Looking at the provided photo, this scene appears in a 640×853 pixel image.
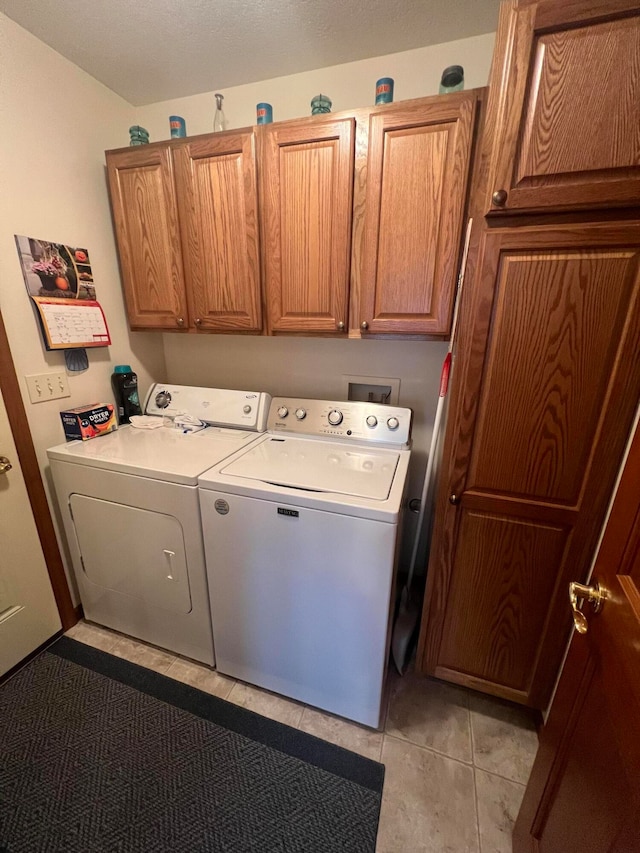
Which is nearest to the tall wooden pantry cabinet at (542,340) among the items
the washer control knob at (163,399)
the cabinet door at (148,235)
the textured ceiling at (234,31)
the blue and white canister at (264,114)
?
the textured ceiling at (234,31)

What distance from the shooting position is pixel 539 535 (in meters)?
1.13

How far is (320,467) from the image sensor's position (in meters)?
1.33

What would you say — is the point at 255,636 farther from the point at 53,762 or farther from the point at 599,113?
the point at 599,113

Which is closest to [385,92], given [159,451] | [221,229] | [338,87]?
[338,87]

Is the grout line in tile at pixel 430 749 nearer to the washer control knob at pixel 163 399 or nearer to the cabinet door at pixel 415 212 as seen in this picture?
the cabinet door at pixel 415 212

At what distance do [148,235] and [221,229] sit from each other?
0.41m

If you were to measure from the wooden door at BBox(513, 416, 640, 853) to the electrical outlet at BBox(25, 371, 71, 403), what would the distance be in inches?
79.8

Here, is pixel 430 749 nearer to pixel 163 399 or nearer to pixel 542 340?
pixel 542 340

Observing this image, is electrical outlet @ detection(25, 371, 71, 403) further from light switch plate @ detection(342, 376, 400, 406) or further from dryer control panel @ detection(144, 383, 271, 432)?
light switch plate @ detection(342, 376, 400, 406)

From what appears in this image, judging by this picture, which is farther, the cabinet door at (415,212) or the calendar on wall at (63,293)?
the calendar on wall at (63,293)

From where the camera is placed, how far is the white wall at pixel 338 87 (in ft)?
4.49

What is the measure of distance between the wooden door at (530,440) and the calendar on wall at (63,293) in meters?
1.66

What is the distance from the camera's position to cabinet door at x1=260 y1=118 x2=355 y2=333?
1285mm

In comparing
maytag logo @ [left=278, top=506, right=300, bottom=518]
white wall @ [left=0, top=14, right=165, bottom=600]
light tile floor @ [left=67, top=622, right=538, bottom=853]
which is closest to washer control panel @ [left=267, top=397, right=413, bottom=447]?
maytag logo @ [left=278, top=506, right=300, bottom=518]
